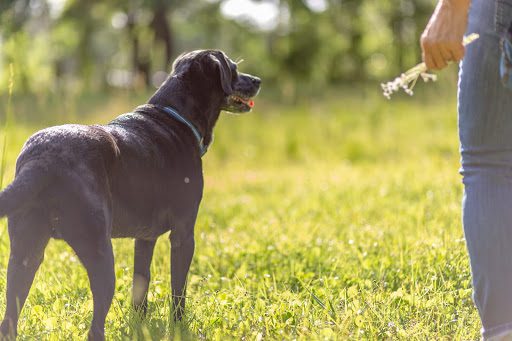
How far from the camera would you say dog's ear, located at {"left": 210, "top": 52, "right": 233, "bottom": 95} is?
364cm

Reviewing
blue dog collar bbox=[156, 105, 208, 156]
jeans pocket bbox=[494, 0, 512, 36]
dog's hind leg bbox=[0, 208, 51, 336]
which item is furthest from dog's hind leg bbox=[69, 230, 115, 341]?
jeans pocket bbox=[494, 0, 512, 36]

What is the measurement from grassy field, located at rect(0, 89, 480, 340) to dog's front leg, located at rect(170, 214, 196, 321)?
98 millimetres

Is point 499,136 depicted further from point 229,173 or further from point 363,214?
point 229,173

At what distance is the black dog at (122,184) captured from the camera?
2.67 meters

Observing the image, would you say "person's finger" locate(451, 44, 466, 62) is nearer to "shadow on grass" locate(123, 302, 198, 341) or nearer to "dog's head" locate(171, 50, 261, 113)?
"dog's head" locate(171, 50, 261, 113)

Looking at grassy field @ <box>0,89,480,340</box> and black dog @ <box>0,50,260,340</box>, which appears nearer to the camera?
black dog @ <box>0,50,260,340</box>

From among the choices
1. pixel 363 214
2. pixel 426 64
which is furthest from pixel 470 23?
pixel 363 214

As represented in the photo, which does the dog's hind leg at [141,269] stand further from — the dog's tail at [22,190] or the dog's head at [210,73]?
the dog's tail at [22,190]

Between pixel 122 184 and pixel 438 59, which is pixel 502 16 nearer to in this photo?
pixel 438 59

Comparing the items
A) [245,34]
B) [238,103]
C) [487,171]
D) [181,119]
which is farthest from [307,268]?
[245,34]

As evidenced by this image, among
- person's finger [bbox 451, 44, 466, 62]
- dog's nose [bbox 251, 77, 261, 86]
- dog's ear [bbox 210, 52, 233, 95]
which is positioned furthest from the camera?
dog's nose [bbox 251, 77, 261, 86]

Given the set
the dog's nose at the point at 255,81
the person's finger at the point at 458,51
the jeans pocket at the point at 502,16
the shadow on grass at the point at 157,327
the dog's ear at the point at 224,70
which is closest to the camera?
the jeans pocket at the point at 502,16

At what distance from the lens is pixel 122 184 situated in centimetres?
296

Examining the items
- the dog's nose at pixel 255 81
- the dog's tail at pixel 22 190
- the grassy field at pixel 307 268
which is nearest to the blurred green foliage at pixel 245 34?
the grassy field at pixel 307 268
